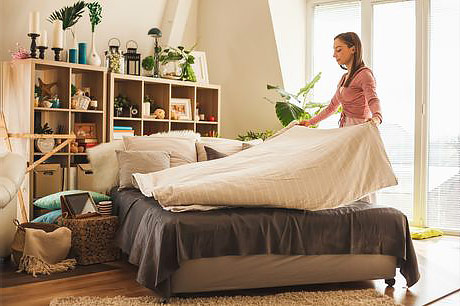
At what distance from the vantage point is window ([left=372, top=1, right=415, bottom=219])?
19.9 ft

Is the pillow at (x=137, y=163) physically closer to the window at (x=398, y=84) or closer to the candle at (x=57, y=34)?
the candle at (x=57, y=34)

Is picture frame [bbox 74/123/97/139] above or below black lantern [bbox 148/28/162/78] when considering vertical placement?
below

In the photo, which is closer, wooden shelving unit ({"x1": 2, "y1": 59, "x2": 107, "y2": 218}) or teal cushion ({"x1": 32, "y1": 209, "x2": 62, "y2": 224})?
teal cushion ({"x1": 32, "y1": 209, "x2": 62, "y2": 224})

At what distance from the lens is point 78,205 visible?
13.4 ft

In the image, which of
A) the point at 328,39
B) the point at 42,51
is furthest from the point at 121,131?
the point at 328,39

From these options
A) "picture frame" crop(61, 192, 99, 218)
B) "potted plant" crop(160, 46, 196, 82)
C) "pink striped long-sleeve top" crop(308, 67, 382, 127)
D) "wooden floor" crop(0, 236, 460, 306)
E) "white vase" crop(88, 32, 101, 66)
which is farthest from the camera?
"potted plant" crop(160, 46, 196, 82)

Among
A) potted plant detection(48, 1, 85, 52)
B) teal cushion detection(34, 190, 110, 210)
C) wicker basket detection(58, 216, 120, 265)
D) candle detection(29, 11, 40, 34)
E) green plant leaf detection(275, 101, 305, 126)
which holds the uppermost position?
potted plant detection(48, 1, 85, 52)

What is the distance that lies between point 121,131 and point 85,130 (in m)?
0.36

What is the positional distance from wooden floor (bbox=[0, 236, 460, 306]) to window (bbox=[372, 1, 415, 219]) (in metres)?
2.17

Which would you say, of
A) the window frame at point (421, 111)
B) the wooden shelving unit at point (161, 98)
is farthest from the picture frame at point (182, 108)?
the window frame at point (421, 111)

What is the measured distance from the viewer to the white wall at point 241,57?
6352mm

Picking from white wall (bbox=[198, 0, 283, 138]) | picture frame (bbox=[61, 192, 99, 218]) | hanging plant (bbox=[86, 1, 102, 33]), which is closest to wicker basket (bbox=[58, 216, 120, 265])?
picture frame (bbox=[61, 192, 99, 218])

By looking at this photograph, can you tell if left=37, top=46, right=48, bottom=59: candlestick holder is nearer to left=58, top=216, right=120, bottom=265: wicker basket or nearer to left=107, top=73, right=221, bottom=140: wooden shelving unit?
left=107, top=73, right=221, bottom=140: wooden shelving unit

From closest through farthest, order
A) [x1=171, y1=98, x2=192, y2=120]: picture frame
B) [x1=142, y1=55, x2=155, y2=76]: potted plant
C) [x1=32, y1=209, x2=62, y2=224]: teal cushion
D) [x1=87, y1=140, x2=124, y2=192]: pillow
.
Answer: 1. [x1=32, y1=209, x2=62, y2=224]: teal cushion
2. [x1=87, y1=140, x2=124, y2=192]: pillow
3. [x1=142, y1=55, x2=155, y2=76]: potted plant
4. [x1=171, y1=98, x2=192, y2=120]: picture frame
